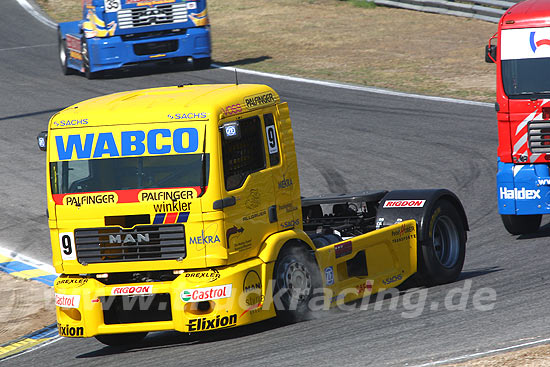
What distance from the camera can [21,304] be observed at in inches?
453

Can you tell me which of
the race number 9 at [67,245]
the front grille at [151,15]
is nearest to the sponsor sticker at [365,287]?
the race number 9 at [67,245]

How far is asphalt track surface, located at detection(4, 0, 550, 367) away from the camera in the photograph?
8.30 meters

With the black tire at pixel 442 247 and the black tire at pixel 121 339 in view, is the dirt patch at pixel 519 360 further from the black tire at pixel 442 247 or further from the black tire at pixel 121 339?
the black tire at pixel 121 339

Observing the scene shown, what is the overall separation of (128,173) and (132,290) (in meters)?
1.06

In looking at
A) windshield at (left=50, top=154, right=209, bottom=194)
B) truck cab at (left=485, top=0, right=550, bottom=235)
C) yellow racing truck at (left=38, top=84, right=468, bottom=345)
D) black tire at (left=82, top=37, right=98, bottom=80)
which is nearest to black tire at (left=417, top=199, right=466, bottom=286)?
yellow racing truck at (left=38, top=84, right=468, bottom=345)

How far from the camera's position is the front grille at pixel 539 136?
12.7 metres

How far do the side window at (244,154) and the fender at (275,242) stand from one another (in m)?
0.64

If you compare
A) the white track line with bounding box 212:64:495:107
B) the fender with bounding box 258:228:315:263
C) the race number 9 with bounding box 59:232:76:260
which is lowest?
the white track line with bounding box 212:64:495:107

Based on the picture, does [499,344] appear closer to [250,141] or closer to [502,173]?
[250,141]

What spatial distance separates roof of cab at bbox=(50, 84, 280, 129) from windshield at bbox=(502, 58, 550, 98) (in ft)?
14.8

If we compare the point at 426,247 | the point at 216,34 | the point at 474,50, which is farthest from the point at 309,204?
the point at 216,34

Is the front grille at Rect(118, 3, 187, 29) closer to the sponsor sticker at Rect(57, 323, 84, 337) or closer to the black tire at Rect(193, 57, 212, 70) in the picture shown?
the black tire at Rect(193, 57, 212, 70)

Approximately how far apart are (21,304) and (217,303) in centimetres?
377

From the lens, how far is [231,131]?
8.73m
